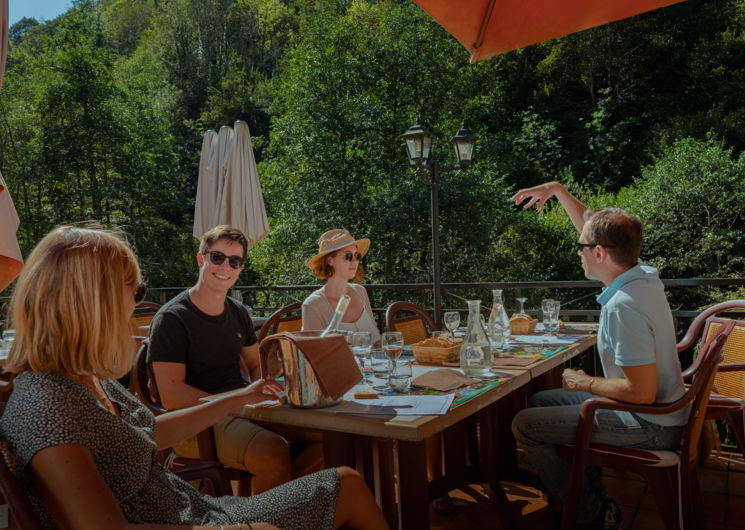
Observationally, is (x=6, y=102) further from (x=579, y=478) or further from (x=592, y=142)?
(x=579, y=478)

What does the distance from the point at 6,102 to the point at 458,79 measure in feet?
41.7

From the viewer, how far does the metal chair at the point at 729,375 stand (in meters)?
2.60

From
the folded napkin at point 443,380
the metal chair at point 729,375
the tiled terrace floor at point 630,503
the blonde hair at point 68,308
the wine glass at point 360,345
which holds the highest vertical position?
the blonde hair at point 68,308

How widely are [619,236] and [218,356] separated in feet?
5.52

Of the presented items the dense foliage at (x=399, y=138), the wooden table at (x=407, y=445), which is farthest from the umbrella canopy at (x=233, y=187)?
the dense foliage at (x=399, y=138)

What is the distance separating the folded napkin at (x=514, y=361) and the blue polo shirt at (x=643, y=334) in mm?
337

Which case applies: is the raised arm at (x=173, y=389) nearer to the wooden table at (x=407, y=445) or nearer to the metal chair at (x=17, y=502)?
the wooden table at (x=407, y=445)

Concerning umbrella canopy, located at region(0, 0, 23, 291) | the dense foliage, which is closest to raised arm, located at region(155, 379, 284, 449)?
umbrella canopy, located at region(0, 0, 23, 291)

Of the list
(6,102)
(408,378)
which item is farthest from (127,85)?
(408,378)

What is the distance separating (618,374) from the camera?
207 cm

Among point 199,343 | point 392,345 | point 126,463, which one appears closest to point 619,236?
point 392,345

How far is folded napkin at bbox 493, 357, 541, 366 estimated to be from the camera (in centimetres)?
233

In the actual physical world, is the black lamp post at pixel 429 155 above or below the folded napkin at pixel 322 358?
above

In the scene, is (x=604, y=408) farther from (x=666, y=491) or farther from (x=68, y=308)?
(x=68, y=308)
